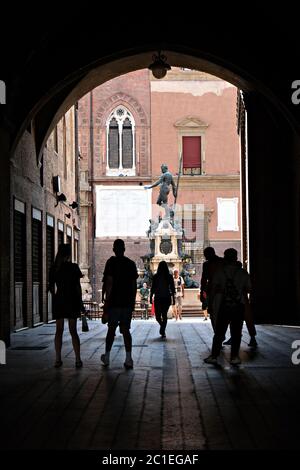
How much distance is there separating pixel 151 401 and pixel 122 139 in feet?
129

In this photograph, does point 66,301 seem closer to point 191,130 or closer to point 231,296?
point 231,296

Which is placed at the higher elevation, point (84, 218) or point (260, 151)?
point (260, 151)

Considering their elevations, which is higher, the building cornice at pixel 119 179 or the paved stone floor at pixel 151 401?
the building cornice at pixel 119 179

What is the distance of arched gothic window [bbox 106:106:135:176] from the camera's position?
46.7 metres

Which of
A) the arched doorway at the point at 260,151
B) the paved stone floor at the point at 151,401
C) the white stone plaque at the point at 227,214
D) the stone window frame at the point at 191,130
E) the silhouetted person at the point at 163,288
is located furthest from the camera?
the stone window frame at the point at 191,130

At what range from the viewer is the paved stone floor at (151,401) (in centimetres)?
598

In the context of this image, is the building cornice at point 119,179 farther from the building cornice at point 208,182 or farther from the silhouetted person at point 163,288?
the silhouetted person at point 163,288

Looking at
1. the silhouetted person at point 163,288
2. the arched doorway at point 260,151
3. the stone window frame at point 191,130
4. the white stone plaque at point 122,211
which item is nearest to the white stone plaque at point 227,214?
the stone window frame at point 191,130

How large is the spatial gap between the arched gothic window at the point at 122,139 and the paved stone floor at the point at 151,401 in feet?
111

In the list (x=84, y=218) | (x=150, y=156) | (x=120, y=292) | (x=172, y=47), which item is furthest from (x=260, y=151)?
(x=150, y=156)

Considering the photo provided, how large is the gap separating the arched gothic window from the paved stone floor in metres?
33.9

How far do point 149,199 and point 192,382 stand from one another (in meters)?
37.0

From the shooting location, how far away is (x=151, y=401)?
787cm
